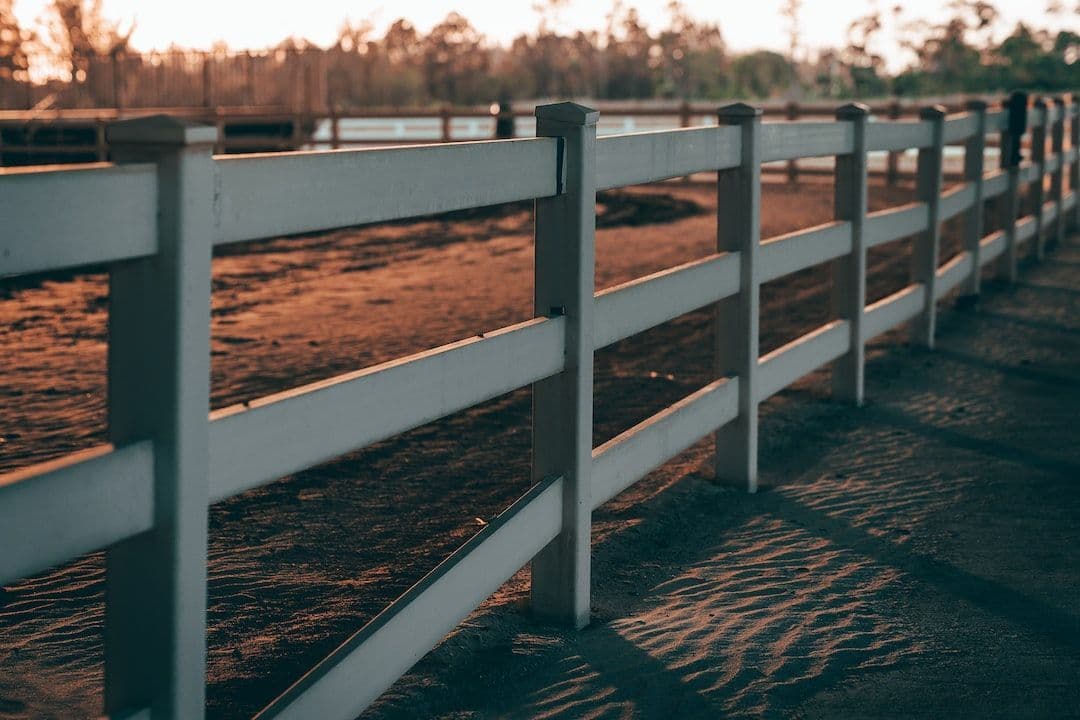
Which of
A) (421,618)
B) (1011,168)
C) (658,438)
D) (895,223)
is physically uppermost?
(1011,168)

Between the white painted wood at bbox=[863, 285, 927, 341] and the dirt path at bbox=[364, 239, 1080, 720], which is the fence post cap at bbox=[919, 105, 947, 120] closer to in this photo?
the white painted wood at bbox=[863, 285, 927, 341]

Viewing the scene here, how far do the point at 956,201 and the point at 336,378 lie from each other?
7792 millimetres

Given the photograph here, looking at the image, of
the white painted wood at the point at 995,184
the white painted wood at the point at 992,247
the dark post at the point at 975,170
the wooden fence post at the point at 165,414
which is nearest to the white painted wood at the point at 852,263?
the dark post at the point at 975,170

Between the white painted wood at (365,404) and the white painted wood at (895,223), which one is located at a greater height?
the white painted wood at (895,223)

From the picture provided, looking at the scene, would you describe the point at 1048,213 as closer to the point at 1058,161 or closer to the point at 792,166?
the point at 1058,161

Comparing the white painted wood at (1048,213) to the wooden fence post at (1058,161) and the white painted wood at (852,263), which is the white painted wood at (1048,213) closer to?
the wooden fence post at (1058,161)

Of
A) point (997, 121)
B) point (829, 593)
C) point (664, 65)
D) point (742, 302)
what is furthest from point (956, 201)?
point (664, 65)

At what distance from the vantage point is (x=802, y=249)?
22.0 feet

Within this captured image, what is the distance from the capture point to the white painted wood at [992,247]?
11512 millimetres

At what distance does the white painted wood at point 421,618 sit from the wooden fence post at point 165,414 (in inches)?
14.2

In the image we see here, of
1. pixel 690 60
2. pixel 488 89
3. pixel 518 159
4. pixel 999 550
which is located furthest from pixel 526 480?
pixel 690 60

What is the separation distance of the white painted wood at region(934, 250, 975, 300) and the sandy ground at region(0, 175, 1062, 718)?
956mm

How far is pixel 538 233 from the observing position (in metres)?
4.15

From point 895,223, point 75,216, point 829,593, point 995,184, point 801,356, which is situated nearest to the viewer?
point 75,216
